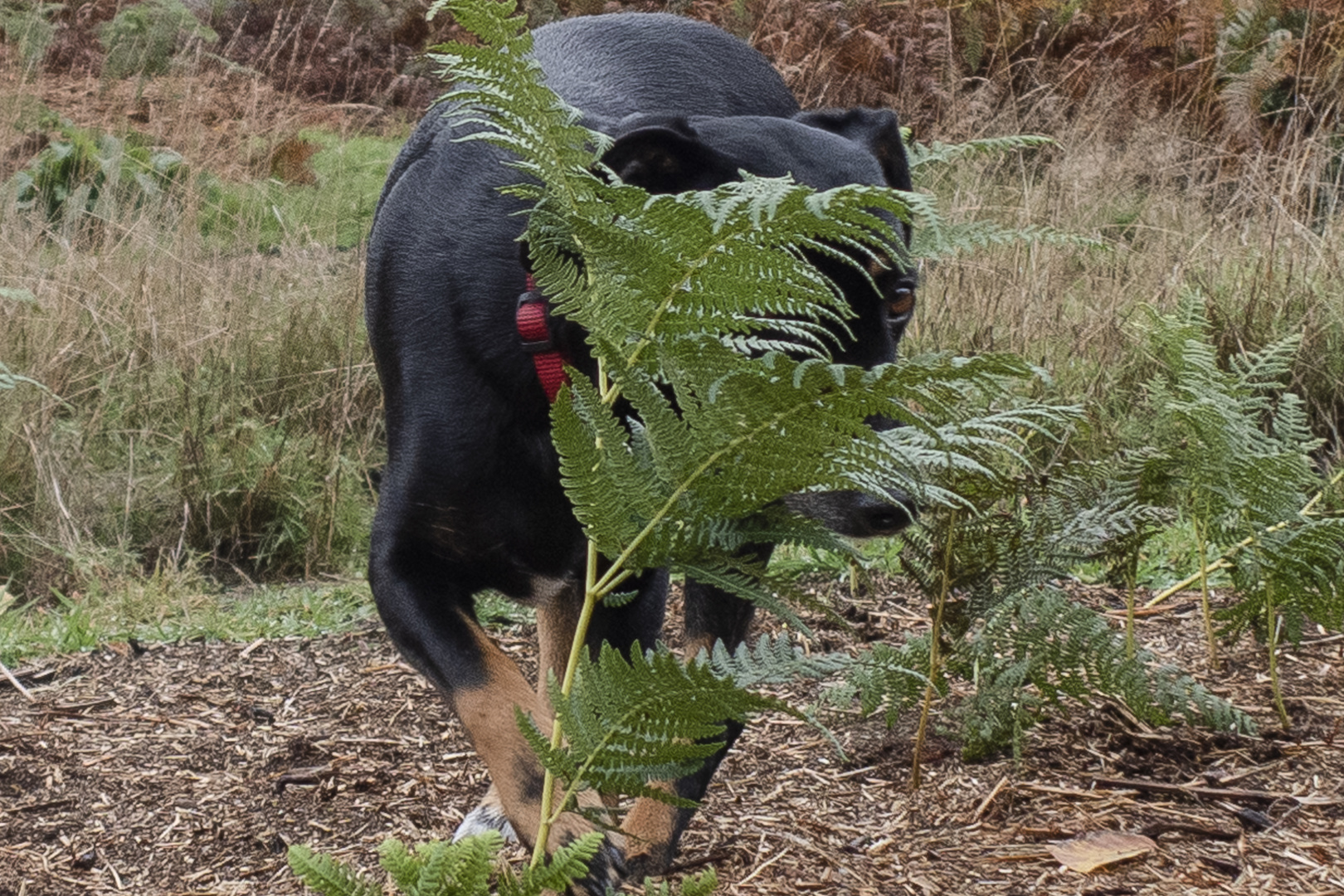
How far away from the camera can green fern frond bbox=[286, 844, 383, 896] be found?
116 cm

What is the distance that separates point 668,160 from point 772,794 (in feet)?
4.11

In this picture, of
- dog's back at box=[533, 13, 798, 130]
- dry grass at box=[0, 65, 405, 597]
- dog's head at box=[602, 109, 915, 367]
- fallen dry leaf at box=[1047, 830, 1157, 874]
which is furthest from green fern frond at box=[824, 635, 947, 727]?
dry grass at box=[0, 65, 405, 597]

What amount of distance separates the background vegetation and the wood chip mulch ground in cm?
47

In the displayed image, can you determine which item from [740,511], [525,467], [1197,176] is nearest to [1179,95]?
[1197,176]

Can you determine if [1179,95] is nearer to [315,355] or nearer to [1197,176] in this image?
[1197,176]

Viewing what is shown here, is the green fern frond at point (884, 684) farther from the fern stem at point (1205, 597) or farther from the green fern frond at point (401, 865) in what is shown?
the green fern frond at point (401, 865)

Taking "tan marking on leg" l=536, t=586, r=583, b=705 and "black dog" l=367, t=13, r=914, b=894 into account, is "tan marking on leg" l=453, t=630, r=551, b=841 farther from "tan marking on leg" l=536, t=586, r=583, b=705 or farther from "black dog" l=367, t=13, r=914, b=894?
"tan marking on leg" l=536, t=586, r=583, b=705

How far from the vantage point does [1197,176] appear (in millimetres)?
8492

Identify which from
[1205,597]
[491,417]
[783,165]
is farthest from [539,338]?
[1205,597]

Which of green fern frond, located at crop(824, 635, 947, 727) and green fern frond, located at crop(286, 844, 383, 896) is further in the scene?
green fern frond, located at crop(824, 635, 947, 727)

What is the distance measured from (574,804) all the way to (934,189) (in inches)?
245

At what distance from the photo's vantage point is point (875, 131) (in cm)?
289

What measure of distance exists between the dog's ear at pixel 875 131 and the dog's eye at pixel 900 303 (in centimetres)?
38

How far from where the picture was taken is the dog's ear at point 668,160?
90.8 inches
